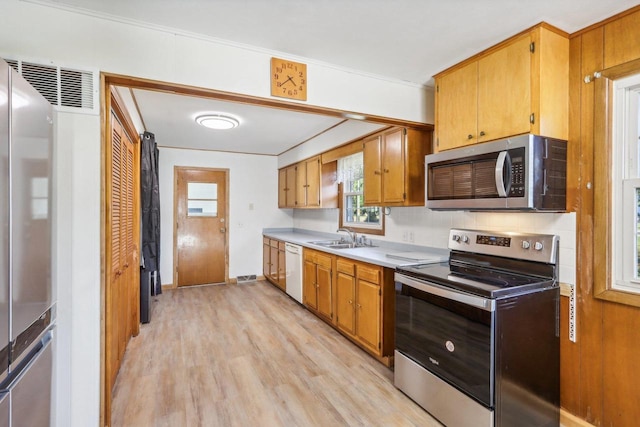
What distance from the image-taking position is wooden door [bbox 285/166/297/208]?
514 centimetres

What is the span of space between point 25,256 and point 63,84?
3.01ft

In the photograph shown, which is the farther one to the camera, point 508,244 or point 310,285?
point 310,285

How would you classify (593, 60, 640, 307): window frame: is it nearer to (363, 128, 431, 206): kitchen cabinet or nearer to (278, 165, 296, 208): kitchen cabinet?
(363, 128, 431, 206): kitchen cabinet

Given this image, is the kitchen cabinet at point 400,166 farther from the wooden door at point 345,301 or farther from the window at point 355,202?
the wooden door at point 345,301

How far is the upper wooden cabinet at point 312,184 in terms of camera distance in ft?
14.2

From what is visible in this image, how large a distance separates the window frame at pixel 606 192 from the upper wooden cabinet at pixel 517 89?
0.57ft

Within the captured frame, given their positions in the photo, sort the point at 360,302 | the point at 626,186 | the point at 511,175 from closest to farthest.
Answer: the point at 626,186 < the point at 511,175 < the point at 360,302

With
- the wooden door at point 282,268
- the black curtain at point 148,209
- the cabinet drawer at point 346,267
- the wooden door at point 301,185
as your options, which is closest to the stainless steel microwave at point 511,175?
the cabinet drawer at point 346,267

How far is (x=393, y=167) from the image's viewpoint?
2.89m

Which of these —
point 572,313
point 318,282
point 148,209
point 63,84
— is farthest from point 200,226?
point 572,313

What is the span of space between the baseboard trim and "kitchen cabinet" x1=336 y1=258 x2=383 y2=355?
121 cm

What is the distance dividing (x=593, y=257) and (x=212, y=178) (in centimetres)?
509

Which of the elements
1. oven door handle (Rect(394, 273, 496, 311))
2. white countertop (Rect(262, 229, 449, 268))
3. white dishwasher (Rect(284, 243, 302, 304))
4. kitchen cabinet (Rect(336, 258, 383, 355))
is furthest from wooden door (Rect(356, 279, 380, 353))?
white dishwasher (Rect(284, 243, 302, 304))

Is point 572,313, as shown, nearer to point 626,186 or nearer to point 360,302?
point 626,186
